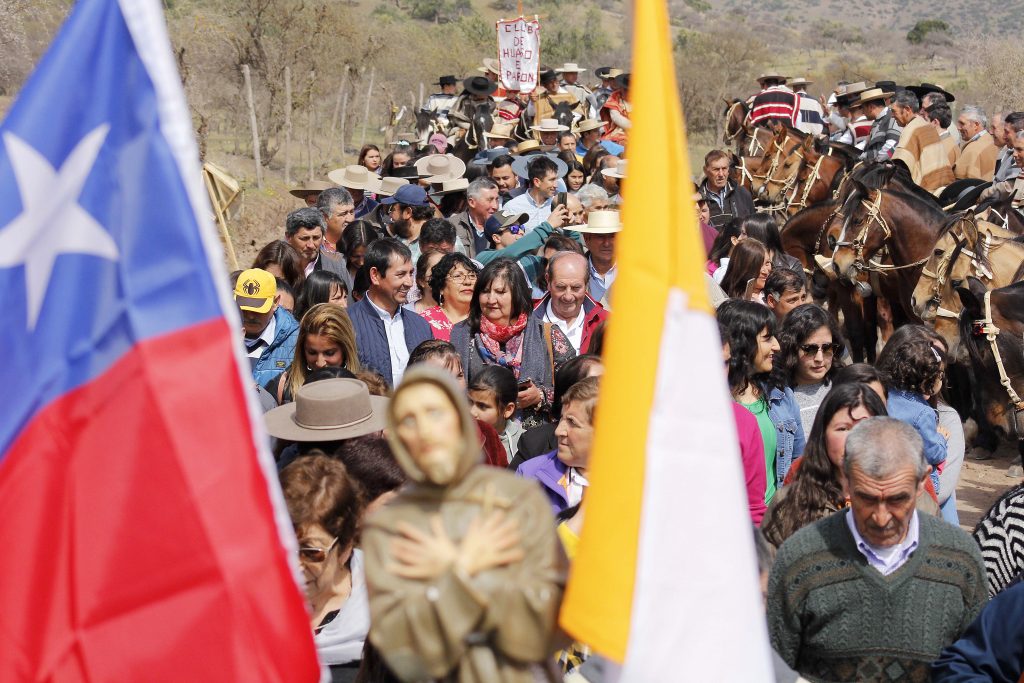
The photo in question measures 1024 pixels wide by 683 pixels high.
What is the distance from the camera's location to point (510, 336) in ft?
21.2

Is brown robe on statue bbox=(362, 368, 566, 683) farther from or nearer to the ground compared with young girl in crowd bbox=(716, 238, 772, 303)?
farther from the ground

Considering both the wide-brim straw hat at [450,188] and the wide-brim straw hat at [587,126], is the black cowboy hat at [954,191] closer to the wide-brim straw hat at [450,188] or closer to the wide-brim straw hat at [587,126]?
the wide-brim straw hat at [450,188]

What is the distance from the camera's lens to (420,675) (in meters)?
2.19

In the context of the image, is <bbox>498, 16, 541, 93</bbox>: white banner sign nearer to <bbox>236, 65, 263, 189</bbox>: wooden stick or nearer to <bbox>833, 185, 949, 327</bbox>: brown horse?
<bbox>236, 65, 263, 189</bbox>: wooden stick

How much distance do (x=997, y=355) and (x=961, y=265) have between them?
209 cm

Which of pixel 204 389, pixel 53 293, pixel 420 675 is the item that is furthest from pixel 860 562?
pixel 53 293

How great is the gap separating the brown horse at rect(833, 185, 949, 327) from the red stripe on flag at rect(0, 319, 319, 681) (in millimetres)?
9027

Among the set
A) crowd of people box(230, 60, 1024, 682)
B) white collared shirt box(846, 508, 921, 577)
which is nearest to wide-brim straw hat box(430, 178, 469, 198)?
crowd of people box(230, 60, 1024, 682)

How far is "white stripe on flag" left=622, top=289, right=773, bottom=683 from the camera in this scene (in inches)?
86.3

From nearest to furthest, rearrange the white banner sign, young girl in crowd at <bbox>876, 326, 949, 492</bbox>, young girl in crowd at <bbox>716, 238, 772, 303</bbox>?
young girl in crowd at <bbox>876, 326, 949, 492</bbox>, young girl in crowd at <bbox>716, 238, 772, 303</bbox>, the white banner sign

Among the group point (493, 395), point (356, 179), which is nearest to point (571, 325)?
point (493, 395)

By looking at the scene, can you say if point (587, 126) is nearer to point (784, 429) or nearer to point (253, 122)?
point (253, 122)

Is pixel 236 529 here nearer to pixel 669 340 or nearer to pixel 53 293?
pixel 53 293

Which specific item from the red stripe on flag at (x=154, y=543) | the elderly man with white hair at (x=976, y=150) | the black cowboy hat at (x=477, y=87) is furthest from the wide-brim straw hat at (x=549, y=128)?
the red stripe on flag at (x=154, y=543)
